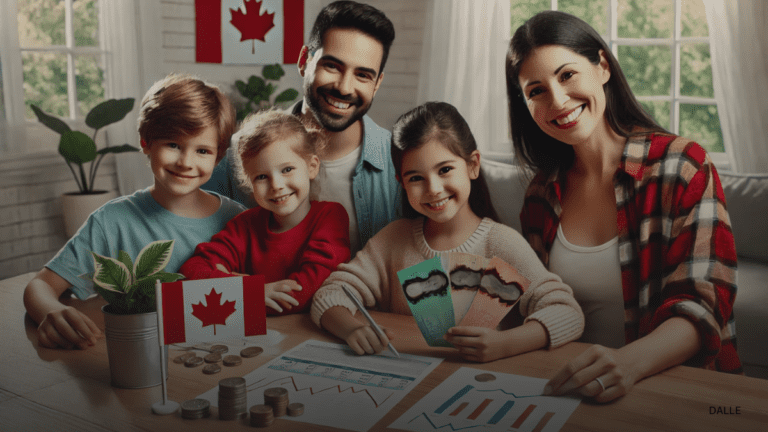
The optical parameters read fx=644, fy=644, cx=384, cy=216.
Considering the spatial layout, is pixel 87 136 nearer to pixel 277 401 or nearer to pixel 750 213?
pixel 277 401

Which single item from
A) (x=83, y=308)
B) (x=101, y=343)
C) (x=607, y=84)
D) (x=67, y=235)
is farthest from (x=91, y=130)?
(x=607, y=84)

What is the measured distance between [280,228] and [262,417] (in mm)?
764

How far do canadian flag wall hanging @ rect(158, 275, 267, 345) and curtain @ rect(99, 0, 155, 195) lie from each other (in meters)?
3.49

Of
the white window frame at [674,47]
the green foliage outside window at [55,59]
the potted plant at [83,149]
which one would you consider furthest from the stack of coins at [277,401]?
the green foliage outside window at [55,59]

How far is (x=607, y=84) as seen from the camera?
1673 millimetres

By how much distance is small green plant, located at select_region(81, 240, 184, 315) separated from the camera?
117 centimetres

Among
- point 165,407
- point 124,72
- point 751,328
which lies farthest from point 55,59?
point 751,328

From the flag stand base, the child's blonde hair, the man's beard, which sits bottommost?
the flag stand base

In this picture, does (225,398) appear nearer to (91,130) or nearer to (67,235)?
(67,235)

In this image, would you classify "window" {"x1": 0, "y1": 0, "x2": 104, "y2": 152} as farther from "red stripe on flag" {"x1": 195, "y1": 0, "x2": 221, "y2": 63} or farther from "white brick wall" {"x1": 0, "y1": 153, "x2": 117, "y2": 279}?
"red stripe on flag" {"x1": 195, "y1": 0, "x2": 221, "y2": 63}

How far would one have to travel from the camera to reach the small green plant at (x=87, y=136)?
378 cm

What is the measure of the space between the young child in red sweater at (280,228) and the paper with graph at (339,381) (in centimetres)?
28

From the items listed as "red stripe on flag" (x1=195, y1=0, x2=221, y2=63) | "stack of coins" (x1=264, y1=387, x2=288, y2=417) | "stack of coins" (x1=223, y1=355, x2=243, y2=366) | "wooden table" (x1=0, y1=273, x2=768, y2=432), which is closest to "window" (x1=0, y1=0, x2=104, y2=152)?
"red stripe on flag" (x1=195, y1=0, x2=221, y2=63)

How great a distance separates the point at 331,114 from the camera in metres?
1.94
